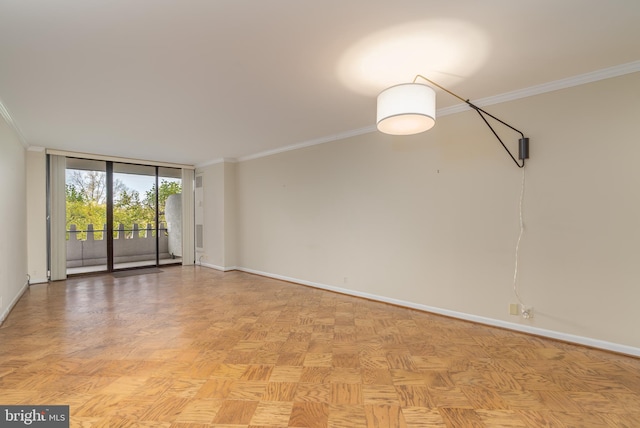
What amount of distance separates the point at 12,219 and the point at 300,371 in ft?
14.6

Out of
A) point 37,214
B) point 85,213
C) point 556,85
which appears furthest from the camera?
point 85,213

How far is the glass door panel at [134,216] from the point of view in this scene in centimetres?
662

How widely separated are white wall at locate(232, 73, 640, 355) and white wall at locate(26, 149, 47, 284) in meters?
4.84

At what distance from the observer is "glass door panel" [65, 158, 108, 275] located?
616 cm

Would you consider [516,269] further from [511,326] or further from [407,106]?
[407,106]

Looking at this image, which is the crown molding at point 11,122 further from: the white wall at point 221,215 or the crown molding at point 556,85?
the crown molding at point 556,85

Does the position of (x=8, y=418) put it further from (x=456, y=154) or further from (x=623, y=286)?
(x=623, y=286)

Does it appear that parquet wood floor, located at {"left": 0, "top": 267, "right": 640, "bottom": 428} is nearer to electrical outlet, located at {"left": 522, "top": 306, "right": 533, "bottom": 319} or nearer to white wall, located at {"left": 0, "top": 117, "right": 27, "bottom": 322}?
electrical outlet, located at {"left": 522, "top": 306, "right": 533, "bottom": 319}

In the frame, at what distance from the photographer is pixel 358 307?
4105mm

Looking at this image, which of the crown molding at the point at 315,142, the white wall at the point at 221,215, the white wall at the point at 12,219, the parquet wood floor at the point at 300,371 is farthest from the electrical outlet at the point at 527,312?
the white wall at the point at 12,219

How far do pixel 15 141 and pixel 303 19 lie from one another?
486 cm

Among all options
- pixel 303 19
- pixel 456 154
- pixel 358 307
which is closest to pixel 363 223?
pixel 358 307

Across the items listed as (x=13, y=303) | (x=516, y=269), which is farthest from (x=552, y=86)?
(x=13, y=303)

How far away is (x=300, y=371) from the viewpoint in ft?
7.88
